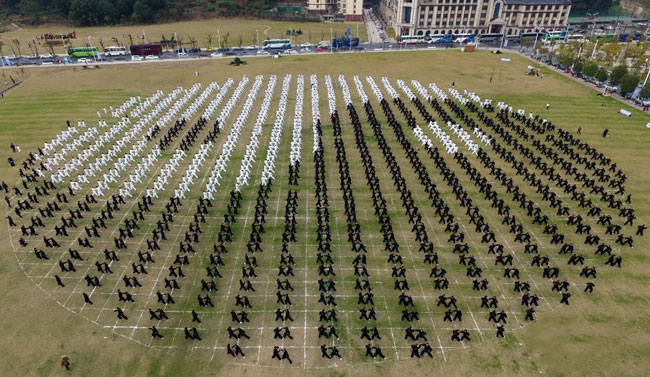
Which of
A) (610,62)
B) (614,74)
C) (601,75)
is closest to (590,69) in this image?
(601,75)

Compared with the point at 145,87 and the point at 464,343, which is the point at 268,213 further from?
the point at 145,87

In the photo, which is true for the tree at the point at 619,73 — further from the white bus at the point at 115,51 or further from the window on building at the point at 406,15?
the white bus at the point at 115,51

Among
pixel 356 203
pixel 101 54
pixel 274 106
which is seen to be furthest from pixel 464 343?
pixel 101 54

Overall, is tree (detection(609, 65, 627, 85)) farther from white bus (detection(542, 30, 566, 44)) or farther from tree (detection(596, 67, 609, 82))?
white bus (detection(542, 30, 566, 44))

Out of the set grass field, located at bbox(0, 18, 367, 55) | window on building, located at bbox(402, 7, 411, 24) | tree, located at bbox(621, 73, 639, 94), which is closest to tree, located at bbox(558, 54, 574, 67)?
tree, located at bbox(621, 73, 639, 94)

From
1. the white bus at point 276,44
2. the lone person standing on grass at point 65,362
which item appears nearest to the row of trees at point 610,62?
the white bus at point 276,44

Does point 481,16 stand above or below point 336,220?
above

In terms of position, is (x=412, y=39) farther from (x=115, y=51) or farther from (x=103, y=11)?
(x=103, y=11)
